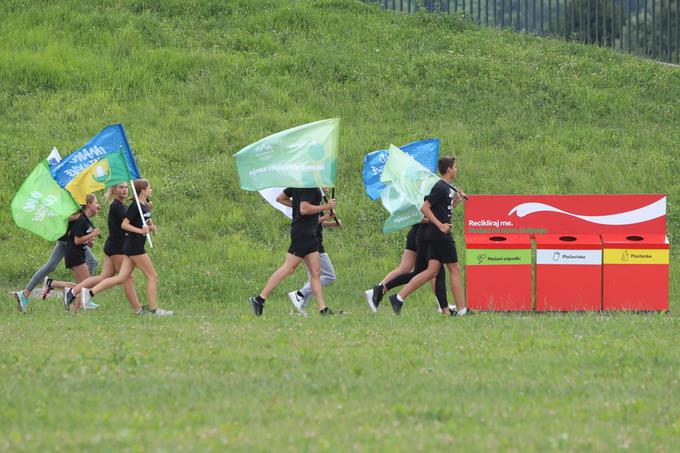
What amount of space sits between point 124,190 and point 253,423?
6757 mm

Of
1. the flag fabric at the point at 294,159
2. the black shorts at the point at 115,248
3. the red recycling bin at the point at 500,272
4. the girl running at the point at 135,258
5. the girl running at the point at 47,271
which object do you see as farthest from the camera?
the girl running at the point at 47,271

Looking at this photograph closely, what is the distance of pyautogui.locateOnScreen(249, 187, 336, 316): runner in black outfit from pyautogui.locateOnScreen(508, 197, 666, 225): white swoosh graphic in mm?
2553

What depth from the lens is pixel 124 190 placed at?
12.9 meters

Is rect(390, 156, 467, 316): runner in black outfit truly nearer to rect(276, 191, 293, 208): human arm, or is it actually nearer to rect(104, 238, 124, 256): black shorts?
rect(276, 191, 293, 208): human arm

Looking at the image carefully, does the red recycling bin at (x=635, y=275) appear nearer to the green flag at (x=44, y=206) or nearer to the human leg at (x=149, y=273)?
the human leg at (x=149, y=273)

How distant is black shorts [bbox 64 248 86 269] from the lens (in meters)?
13.5

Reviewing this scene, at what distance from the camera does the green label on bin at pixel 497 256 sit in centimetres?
1311

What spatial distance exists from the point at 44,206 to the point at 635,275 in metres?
6.89

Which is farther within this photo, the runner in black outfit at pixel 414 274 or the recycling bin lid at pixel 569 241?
the recycling bin lid at pixel 569 241

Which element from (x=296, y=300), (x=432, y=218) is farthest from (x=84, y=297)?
(x=432, y=218)

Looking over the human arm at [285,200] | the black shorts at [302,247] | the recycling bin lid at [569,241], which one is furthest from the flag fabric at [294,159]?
the recycling bin lid at [569,241]

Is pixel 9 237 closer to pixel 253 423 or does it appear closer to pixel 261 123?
pixel 261 123

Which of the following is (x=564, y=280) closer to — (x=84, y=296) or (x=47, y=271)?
(x=84, y=296)

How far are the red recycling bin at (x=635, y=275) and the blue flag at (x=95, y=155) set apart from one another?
5590 millimetres
